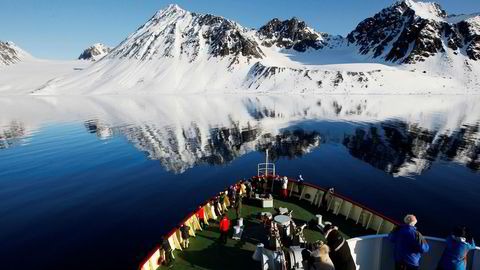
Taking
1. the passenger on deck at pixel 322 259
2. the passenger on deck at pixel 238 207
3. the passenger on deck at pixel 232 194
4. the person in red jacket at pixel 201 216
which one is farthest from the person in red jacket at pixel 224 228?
the passenger on deck at pixel 322 259

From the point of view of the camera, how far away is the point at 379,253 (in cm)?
1314

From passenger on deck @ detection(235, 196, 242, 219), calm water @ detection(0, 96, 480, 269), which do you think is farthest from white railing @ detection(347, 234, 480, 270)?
calm water @ detection(0, 96, 480, 269)

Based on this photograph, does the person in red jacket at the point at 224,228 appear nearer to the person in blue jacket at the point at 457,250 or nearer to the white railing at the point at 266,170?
the white railing at the point at 266,170

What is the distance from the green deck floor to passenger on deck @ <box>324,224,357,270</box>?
8174 mm

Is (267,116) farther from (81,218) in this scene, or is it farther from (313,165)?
(81,218)

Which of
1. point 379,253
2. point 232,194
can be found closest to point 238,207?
point 232,194

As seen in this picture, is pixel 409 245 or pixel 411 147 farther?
pixel 411 147

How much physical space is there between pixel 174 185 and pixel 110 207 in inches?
324

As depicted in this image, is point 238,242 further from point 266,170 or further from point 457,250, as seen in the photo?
point 457,250

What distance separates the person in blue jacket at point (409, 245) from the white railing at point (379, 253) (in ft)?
5.58

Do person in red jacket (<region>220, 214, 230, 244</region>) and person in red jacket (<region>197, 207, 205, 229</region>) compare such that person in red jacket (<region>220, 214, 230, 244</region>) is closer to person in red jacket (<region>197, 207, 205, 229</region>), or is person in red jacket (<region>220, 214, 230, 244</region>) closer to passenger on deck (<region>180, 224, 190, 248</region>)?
passenger on deck (<region>180, 224, 190, 248</region>)

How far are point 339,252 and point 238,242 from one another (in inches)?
425

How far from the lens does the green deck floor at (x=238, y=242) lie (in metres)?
18.5

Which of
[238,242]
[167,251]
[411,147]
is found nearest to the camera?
[167,251]
